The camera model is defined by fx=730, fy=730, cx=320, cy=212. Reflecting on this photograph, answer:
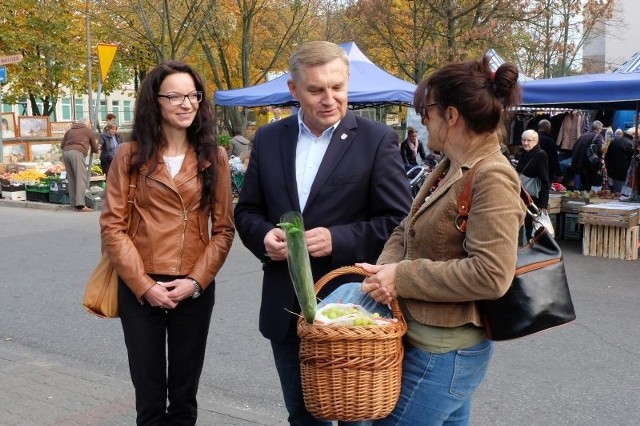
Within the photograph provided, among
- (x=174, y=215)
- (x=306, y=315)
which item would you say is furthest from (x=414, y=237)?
(x=174, y=215)

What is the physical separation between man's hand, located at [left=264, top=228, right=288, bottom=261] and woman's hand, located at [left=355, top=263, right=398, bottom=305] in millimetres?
445

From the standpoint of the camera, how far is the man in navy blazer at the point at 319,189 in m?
2.61

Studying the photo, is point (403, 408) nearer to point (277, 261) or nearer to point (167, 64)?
point (277, 261)

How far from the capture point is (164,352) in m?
3.16

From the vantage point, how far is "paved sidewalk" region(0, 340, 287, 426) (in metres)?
4.12

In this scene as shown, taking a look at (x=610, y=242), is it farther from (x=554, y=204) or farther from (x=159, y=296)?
(x=159, y=296)

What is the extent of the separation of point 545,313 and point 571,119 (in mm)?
18035

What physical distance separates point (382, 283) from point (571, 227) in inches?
378

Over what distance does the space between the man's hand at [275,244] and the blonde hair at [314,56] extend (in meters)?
0.56

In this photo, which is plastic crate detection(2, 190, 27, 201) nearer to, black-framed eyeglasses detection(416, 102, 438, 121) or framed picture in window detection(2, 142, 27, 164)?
framed picture in window detection(2, 142, 27, 164)

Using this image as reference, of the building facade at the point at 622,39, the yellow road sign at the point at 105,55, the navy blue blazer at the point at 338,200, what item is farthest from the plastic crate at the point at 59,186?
the building facade at the point at 622,39

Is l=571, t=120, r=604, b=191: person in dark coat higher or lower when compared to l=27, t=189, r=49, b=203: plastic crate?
higher

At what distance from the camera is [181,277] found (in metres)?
3.07

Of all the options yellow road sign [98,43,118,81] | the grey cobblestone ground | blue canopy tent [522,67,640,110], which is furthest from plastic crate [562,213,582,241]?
yellow road sign [98,43,118,81]
